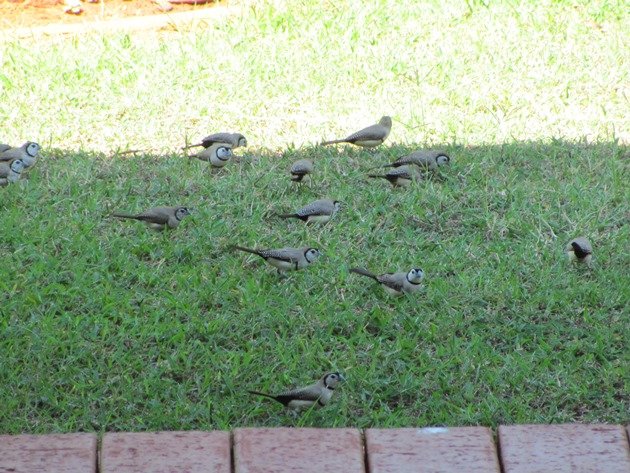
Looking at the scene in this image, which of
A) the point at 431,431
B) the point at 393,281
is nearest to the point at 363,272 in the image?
the point at 393,281

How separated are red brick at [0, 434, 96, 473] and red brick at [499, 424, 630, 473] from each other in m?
1.28

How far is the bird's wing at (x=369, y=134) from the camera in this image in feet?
22.2

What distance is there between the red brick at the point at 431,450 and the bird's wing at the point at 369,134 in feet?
11.6

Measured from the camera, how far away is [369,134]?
679 centimetres

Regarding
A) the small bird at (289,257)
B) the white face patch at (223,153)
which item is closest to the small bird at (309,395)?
the small bird at (289,257)

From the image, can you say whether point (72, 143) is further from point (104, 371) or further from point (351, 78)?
point (104, 371)

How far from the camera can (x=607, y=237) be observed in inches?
226

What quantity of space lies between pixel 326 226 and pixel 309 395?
190cm

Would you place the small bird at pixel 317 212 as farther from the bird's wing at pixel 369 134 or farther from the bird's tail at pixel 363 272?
the bird's wing at pixel 369 134

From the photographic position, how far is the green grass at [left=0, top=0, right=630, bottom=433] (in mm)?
4363

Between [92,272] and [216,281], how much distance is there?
620mm

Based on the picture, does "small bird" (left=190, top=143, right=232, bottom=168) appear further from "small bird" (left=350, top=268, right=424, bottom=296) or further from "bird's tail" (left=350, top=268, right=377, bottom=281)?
"small bird" (left=350, top=268, right=424, bottom=296)

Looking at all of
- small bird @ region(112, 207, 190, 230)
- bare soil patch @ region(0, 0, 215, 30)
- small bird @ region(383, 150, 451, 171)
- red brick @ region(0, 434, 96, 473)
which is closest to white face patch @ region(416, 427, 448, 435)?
red brick @ region(0, 434, 96, 473)

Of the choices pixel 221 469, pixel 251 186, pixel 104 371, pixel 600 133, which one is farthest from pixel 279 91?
pixel 221 469
